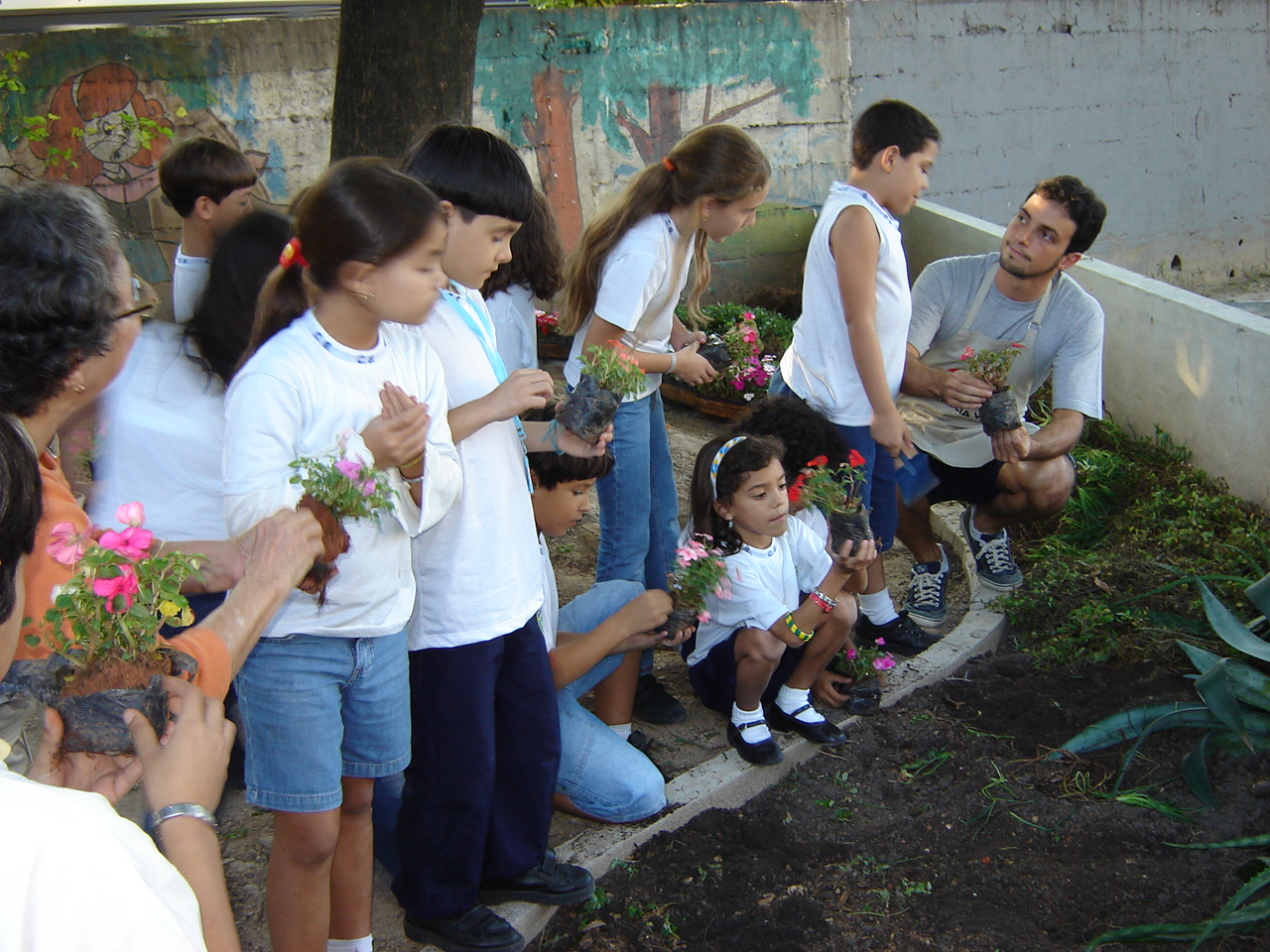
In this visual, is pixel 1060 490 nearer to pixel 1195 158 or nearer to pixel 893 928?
pixel 893 928

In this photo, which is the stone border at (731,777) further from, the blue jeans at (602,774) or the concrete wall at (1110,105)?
the concrete wall at (1110,105)

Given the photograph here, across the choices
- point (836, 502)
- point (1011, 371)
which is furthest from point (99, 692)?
point (1011, 371)

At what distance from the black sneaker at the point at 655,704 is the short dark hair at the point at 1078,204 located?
2.47 meters

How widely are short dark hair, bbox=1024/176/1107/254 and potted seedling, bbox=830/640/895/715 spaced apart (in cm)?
189

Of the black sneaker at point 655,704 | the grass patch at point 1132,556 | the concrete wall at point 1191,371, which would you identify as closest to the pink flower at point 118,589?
the black sneaker at point 655,704

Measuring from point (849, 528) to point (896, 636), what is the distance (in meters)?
1.07

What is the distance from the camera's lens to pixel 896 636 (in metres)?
4.25

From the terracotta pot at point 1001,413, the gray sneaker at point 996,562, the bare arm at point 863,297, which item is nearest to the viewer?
the bare arm at point 863,297

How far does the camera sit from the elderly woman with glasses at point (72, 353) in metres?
1.67

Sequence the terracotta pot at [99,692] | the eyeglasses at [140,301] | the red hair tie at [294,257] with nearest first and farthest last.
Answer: the terracotta pot at [99,692]
the eyeglasses at [140,301]
the red hair tie at [294,257]

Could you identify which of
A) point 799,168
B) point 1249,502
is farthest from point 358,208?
point 799,168

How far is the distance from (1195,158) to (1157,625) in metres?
8.86

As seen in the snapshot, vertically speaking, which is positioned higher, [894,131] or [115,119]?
[894,131]

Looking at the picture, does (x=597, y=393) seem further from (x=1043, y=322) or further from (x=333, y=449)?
(x=1043, y=322)
